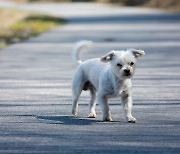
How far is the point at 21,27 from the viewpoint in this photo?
40.5 m

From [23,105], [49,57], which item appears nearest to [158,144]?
[23,105]

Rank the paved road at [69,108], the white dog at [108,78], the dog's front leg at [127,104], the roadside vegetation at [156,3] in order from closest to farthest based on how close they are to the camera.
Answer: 1. the paved road at [69,108]
2. the white dog at [108,78]
3. the dog's front leg at [127,104]
4. the roadside vegetation at [156,3]

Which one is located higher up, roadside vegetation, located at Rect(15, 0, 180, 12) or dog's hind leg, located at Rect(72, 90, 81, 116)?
roadside vegetation, located at Rect(15, 0, 180, 12)

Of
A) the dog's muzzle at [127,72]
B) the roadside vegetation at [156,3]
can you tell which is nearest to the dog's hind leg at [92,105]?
the dog's muzzle at [127,72]

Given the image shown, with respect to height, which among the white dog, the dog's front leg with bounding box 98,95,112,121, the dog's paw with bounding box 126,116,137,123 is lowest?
the dog's paw with bounding box 126,116,137,123

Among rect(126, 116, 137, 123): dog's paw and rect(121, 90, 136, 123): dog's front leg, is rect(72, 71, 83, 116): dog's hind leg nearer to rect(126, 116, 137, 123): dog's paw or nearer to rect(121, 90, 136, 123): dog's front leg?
rect(121, 90, 136, 123): dog's front leg

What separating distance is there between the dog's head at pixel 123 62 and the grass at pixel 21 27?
18037mm

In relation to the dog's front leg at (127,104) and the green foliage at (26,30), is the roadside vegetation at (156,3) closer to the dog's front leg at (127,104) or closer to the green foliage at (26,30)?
the green foliage at (26,30)

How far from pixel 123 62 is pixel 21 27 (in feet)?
98.6

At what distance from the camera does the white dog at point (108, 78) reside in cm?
1077

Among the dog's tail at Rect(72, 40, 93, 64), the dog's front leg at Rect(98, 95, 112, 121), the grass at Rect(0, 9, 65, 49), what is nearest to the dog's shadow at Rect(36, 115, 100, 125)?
the dog's front leg at Rect(98, 95, 112, 121)

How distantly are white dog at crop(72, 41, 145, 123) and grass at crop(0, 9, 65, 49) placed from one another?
1711cm

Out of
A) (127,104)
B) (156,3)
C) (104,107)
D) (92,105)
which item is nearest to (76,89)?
(92,105)

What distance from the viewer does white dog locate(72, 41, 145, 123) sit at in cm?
1077
